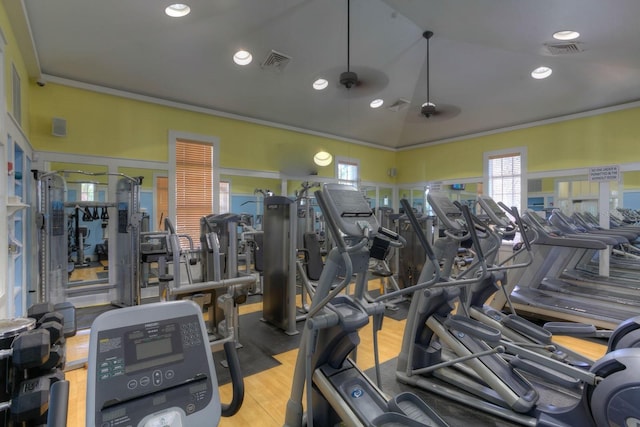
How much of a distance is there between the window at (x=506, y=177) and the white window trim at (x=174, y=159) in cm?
555

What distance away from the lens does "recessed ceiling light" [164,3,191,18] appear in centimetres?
360

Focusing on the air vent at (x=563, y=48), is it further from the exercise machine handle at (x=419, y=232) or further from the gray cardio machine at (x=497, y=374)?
the exercise machine handle at (x=419, y=232)

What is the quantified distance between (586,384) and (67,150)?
5822 millimetres

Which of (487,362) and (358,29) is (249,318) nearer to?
(487,362)

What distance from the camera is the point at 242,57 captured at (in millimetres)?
4660

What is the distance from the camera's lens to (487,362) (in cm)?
243

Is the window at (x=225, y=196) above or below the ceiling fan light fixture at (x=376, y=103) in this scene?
below

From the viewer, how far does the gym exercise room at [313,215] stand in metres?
1.66

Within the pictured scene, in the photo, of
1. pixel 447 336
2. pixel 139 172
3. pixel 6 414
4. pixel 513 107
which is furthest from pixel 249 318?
pixel 513 107

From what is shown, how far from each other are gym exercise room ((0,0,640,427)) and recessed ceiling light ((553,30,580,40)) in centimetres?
11

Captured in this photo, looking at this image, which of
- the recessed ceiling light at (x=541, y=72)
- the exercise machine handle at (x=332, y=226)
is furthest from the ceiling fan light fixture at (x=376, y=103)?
the exercise machine handle at (x=332, y=226)

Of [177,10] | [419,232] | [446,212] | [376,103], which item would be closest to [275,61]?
[177,10]

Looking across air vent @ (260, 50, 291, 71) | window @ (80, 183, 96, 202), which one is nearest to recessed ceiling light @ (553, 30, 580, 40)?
air vent @ (260, 50, 291, 71)

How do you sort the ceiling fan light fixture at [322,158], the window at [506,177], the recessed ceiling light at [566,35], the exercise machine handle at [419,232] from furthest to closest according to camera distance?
the ceiling fan light fixture at [322,158]
the window at [506,177]
the recessed ceiling light at [566,35]
the exercise machine handle at [419,232]
